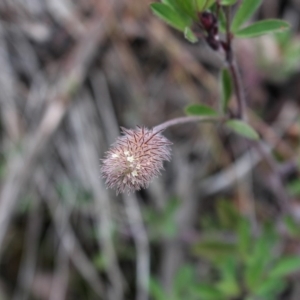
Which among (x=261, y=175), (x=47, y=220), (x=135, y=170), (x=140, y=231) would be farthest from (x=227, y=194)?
(x=135, y=170)

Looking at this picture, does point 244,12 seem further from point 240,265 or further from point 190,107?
point 240,265

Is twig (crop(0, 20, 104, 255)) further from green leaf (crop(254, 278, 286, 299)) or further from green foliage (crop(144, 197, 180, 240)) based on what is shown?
green leaf (crop(254, 278, 286, 299))

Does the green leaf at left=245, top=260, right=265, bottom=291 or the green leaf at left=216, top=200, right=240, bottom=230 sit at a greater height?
the green leaf at left=216, top=200, right=240, bottom=230

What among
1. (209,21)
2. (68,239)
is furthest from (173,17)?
(68,239)

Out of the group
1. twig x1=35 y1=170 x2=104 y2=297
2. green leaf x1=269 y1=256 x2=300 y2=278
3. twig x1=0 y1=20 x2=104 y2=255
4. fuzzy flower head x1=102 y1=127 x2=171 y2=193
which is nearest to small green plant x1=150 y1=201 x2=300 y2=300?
green leaf x1=269 y1=256 x2=300 y2=278

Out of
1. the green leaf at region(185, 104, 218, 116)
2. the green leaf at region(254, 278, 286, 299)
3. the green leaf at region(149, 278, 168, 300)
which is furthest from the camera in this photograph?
the green leaf at region(149, 278, 168, 300)

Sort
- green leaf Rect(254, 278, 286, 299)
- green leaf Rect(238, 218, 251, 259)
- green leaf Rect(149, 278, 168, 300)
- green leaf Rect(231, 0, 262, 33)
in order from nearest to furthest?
1. green leaf Rect(231, 0, 262, 33)
2. green leaf Rect(254, 278, 286, 299)
3. green leaf Rect(238, 218, 251, 259)
4. green leaf Rect(149, 278, 168, 300)

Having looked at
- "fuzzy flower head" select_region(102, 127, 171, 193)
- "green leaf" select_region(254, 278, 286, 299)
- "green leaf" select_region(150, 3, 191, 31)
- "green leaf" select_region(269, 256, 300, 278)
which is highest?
"green leaf" select_region(150, 3, 191, 31)
